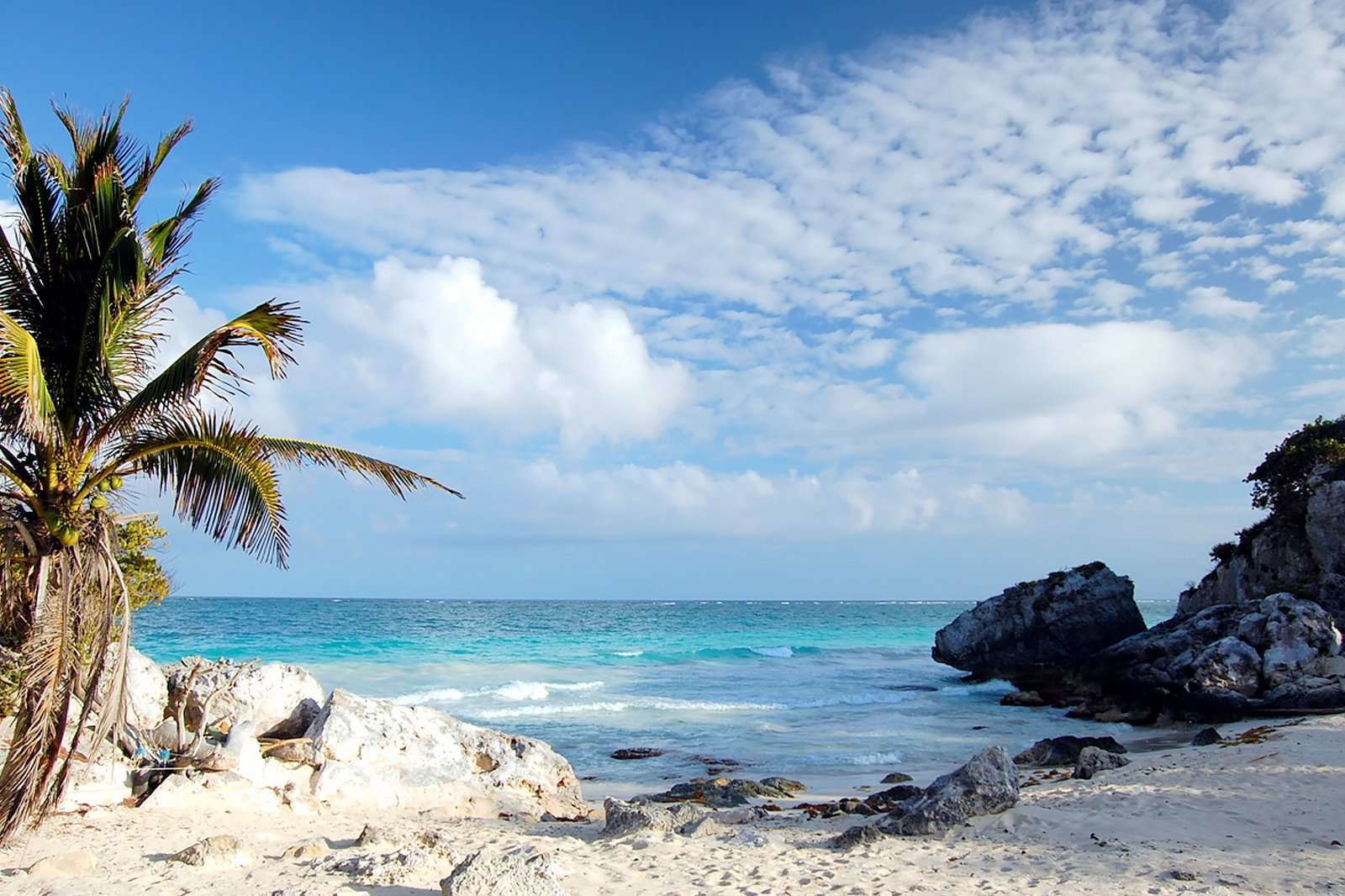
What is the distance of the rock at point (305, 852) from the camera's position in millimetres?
7508

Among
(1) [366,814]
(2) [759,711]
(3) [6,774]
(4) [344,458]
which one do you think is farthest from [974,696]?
(3) [6,774]

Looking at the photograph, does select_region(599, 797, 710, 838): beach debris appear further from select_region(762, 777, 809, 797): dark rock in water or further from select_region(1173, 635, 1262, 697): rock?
select_region(1173, 635, 1262, 697): rock

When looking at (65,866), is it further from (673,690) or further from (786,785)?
(673,690)

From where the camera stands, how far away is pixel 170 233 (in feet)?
25.1

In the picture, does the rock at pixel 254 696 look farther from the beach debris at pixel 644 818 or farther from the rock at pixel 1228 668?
the rock at pixel 1228 668

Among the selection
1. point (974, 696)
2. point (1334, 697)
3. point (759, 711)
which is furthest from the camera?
point (974, 696)

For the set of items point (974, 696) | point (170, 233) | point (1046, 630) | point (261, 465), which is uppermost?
point (170, 233)

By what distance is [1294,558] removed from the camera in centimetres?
2706

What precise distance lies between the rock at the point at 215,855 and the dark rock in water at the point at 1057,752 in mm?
12365

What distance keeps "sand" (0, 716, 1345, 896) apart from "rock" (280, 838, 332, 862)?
7cm

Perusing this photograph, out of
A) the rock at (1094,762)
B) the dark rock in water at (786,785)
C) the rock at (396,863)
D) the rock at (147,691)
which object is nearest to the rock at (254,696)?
the rock at (147,691)

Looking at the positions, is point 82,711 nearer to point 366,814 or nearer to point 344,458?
point 344,458

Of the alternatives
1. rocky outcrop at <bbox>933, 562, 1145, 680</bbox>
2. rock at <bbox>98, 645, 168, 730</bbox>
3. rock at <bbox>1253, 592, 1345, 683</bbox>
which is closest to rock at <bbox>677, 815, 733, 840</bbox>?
rock at <bbox>98, 645, 168, 730</bbox>

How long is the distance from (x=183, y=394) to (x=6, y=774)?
129 inches
